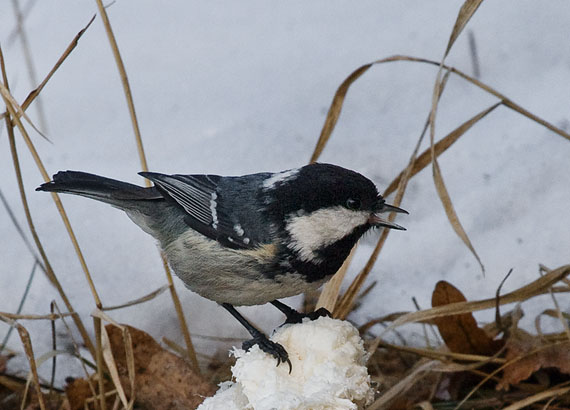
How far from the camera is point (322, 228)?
5.05 feet

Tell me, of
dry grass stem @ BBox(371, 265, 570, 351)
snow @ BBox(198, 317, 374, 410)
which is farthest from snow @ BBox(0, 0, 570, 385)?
snow @ BBox(198, 317, 374, 410)

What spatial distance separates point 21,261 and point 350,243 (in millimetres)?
1253

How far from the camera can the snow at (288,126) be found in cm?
239

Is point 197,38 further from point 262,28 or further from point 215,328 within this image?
point 215,328

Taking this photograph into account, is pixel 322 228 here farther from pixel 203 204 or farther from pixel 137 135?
pixel 137 135

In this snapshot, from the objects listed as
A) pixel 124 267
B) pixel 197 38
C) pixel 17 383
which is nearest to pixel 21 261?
pixel 124 267

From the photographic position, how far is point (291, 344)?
4.75 ft

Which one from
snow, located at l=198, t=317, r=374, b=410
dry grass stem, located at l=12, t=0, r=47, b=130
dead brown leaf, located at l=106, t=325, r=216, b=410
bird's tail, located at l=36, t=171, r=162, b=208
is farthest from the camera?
dry grass stem, located at l=12, t=0, r=47, b=130

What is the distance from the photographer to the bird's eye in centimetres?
153

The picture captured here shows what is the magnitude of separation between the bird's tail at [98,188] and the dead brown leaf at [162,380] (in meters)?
0.32

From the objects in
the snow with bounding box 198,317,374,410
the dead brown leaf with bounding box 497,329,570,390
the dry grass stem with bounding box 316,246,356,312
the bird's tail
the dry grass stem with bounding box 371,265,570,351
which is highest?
the bird's tail

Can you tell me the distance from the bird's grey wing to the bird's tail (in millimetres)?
57

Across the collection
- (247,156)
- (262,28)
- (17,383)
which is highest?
(262,28)

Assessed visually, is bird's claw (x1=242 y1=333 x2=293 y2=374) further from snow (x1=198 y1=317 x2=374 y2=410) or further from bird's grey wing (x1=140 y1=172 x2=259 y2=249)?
bird's grey wing (x1=140 y1=172 x2=259 y2=249)
